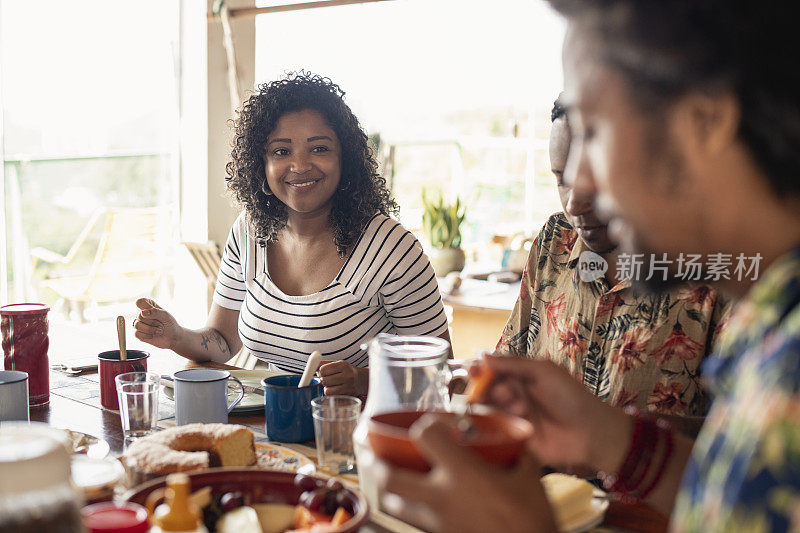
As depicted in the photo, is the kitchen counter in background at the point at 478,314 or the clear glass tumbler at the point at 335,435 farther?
the kitchen counter in background at the point at 478,314

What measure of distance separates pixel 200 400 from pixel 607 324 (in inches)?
35.3

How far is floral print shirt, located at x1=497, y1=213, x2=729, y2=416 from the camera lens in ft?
5.56

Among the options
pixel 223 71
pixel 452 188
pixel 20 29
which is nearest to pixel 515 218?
pixel 452 188

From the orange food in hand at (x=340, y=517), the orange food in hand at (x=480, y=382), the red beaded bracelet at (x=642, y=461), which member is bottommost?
the orange food in hand at (x=340, y=517)

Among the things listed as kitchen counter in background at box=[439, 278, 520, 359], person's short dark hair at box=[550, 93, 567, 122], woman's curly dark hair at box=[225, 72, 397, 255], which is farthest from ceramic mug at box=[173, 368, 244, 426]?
kitchen counter in background at box=[439, 278, 520, 359]

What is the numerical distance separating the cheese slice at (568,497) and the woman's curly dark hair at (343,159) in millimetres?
1169

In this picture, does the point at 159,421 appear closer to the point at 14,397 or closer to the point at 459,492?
the point at 14,397

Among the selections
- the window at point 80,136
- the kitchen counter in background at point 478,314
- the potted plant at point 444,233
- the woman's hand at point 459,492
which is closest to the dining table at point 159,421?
the woman's hand at point 459,492

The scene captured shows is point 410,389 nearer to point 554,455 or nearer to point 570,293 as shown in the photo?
point 554,455

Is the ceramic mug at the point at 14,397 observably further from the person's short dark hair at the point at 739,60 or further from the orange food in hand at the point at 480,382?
the person's short dark hair at the point at 739,60

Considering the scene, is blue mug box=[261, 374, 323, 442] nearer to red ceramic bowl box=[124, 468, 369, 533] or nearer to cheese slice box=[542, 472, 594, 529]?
red ceramic bowl box=[124, 468, 369, 533]

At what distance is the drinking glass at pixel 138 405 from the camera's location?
57.6 inches

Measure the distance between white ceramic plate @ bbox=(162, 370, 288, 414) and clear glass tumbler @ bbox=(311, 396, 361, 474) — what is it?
0.34 metres

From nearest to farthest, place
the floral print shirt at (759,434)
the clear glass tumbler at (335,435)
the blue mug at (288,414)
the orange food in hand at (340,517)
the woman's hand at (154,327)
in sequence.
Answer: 1. the floral print shirt at (759,434)
2. the orange food in hand at (340,517)
3. the clear glass tumbler at (335,435)
4. the blue mug at (288,414)
5. the woman's hand at (154,327)
